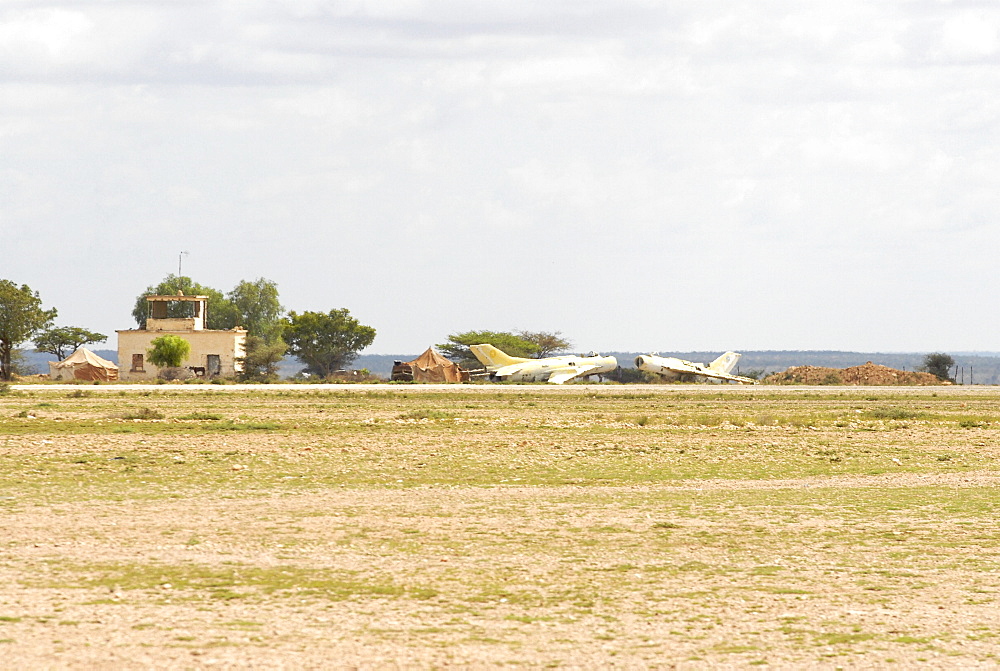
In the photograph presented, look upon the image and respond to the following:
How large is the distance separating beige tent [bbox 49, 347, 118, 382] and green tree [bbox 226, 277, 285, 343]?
141ft

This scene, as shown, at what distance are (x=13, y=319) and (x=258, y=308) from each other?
51952 millimetres

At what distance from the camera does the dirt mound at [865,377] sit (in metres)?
91.4

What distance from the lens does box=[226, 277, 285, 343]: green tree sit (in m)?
137

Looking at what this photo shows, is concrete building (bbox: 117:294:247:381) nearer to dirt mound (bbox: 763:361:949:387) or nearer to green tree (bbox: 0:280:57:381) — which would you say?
green tree (bbox: 0:280:57:381)

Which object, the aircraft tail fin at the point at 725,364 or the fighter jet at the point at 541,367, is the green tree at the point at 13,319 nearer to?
the fighter jet at the point at 541,367

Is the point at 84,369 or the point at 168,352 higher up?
the point at 168,352

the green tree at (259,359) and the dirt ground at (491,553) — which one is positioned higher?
the green tree at (259,359)

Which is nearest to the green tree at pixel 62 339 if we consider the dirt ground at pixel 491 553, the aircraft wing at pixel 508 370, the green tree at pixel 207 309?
the green tree at pixel 207 309

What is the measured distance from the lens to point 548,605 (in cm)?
1008

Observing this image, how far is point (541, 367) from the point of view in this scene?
91.7 metres

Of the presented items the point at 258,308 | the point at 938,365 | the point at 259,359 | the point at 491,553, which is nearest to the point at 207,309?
the point at 258,308

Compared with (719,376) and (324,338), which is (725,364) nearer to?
(719,376)

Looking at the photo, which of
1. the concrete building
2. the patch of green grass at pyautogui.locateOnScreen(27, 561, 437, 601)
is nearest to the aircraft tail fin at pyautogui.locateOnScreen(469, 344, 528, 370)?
the concrete building

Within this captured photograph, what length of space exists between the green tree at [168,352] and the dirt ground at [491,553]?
63.7 m
